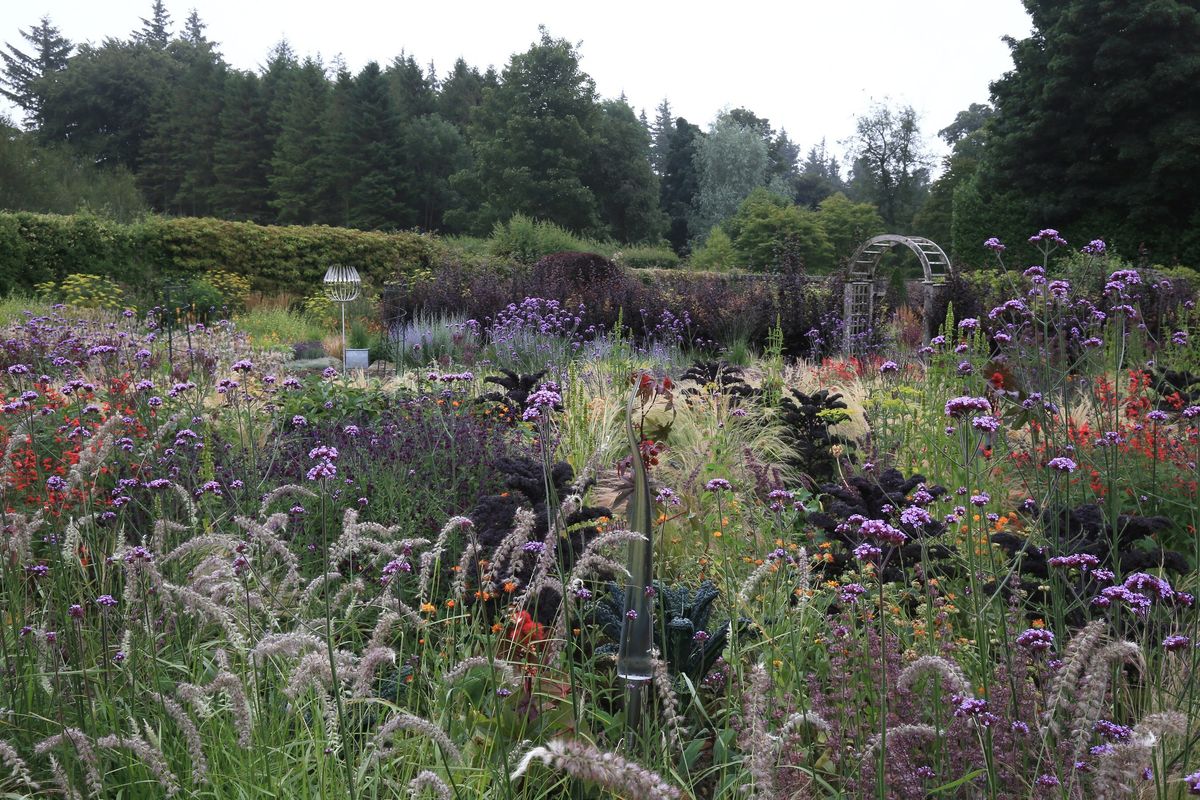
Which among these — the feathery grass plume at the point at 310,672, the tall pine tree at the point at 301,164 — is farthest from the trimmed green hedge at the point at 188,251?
the tall pine tree at the point at 301,164

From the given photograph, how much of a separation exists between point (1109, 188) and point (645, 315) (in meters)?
19.5

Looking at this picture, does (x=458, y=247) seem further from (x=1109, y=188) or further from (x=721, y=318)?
(x=1109, y=188)

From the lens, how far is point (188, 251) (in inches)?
759

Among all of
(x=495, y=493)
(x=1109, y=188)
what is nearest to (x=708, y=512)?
(x=495, y=493)

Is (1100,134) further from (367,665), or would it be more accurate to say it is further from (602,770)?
(602,770)

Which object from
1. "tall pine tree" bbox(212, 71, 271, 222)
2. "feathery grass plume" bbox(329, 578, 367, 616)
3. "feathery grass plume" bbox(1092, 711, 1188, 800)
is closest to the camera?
"feathery grass plume" bbox(1092, 711, 1188, 800)

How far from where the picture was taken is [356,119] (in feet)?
134

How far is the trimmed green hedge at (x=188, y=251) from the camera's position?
17.2 metres

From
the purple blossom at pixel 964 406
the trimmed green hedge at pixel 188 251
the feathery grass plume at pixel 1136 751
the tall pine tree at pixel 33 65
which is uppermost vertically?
the tall pine tree at pixel 33 65

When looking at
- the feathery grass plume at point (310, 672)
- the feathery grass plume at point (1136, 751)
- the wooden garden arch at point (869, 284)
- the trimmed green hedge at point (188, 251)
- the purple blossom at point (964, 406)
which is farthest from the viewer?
the trimmed green hedge at point (188, 251)

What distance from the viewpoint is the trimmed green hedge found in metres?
17.2

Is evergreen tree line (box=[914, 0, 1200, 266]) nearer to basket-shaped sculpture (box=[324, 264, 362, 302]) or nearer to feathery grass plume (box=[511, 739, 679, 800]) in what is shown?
basket-shaped sculpture (box=[324, 264, 362, 302])

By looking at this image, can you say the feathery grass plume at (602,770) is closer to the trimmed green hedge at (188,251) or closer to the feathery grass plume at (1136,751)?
the feathery grass plume at (1136,751)

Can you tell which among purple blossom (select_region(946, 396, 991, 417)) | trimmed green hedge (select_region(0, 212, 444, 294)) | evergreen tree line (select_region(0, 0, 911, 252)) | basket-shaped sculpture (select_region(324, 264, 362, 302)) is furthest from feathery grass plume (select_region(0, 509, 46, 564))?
evergreen tree line (select_region(0, 0, 911, 252))
